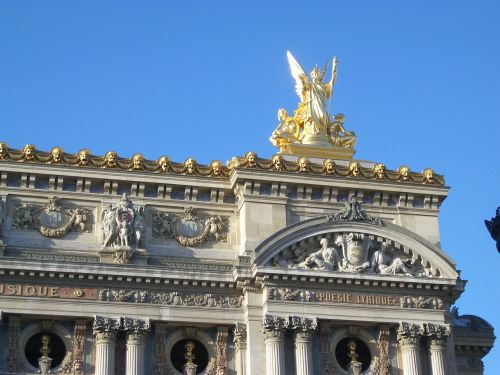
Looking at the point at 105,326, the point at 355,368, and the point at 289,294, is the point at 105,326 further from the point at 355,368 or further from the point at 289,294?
the point at 355,368

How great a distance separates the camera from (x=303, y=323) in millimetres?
33062

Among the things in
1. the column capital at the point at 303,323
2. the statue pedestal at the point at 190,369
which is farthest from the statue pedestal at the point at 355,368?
the statue pedestal at the point at 190,369

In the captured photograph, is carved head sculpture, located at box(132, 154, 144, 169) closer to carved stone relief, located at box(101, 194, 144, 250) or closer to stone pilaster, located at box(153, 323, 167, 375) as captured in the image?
carved stone relief, located at box(101, 194, 144, 250)

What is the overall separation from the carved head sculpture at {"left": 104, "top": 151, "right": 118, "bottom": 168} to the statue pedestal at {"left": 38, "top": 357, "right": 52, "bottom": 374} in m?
6.38

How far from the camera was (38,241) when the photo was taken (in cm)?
3353

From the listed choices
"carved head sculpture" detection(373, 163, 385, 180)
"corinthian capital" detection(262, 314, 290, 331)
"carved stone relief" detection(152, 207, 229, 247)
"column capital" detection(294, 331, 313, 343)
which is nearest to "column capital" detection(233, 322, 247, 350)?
"corinthian capital" detection(262, 314, 290, 331)

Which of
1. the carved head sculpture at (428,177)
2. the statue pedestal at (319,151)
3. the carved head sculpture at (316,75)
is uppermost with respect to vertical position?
the carved head sculpture at (316,75)

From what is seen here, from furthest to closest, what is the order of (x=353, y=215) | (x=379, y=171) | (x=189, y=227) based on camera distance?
1. (x=379, y=171)
2. (x=353, y=215)
3. (x=189, y=227)

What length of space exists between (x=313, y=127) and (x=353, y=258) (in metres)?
5.67

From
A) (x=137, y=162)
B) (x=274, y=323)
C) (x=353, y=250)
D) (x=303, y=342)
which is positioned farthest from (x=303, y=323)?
(x=137, y=162)

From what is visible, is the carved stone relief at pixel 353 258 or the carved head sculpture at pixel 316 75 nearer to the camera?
the carved stone relief at pixel 353 258

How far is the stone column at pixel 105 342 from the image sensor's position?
105 feet

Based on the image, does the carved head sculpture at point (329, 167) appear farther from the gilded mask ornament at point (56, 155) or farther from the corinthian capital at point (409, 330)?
the gilded mask ornament at point (56, 155)

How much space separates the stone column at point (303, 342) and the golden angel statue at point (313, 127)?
6552mm
